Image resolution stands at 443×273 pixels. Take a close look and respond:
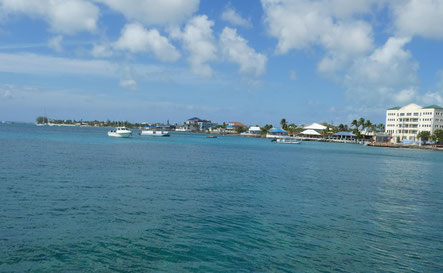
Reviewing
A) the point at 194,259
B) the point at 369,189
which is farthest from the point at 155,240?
the point at 369,189

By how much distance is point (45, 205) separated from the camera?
18.3m

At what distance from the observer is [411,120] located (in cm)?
14112

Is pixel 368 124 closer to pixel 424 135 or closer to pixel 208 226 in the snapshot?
pixel 424 135

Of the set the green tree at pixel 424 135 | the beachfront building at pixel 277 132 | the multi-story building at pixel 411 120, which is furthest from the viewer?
the beachfront building at pixel 277 132

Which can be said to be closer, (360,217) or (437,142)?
(360,217)

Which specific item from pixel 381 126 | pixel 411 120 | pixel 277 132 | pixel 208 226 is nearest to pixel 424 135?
pixel 411 120

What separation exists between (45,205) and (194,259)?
10298mm

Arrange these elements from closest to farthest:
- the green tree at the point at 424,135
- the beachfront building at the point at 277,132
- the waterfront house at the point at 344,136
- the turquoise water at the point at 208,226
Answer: the turquoise water at the point at 208,226, the green tree at the point at 424,135, the waterfront house at the point at 344,136, the beachfront building at the point at 277,132

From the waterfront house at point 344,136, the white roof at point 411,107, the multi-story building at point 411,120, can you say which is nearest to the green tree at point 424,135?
the multi-story building at point 411,120

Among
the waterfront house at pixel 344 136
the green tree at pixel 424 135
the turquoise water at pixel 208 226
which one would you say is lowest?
the turquoise water at pixel 208 226

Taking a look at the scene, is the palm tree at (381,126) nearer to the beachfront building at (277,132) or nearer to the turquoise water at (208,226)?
the beachfront building at (277,132)

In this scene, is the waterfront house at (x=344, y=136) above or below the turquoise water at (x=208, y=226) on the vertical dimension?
above

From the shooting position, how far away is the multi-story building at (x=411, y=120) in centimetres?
13238

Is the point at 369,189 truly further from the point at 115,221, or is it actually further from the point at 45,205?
the point at 45,205
